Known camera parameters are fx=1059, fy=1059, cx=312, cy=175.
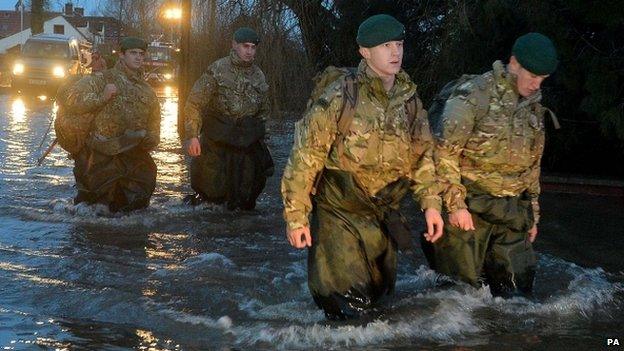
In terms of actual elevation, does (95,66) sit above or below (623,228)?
above

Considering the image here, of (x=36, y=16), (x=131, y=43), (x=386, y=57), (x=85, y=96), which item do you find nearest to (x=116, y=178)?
(x=85, y=96)

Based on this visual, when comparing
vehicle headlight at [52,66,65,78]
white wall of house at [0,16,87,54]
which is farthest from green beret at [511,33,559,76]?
white wall of house at [0,16,87,54]

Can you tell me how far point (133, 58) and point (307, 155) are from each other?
482 centimetres

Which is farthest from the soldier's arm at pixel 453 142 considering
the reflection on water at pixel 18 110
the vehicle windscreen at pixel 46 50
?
the vehicle windscreen at pixel 46 50

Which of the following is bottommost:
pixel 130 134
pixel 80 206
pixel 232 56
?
pixel 80 206

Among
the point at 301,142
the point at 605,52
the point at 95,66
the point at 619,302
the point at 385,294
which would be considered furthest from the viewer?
the point at 605,52

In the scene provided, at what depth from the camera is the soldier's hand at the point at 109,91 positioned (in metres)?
9.60

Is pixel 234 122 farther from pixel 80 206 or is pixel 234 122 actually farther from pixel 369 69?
pixel 369 69

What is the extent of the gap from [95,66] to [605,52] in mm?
5422

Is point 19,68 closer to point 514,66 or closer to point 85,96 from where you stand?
point 85,96

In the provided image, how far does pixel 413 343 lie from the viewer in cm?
586

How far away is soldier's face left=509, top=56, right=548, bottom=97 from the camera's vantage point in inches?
248

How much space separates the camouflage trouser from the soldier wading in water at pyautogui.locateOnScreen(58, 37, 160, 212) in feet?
1.74

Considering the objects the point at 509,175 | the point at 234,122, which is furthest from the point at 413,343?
the point at 234,122
